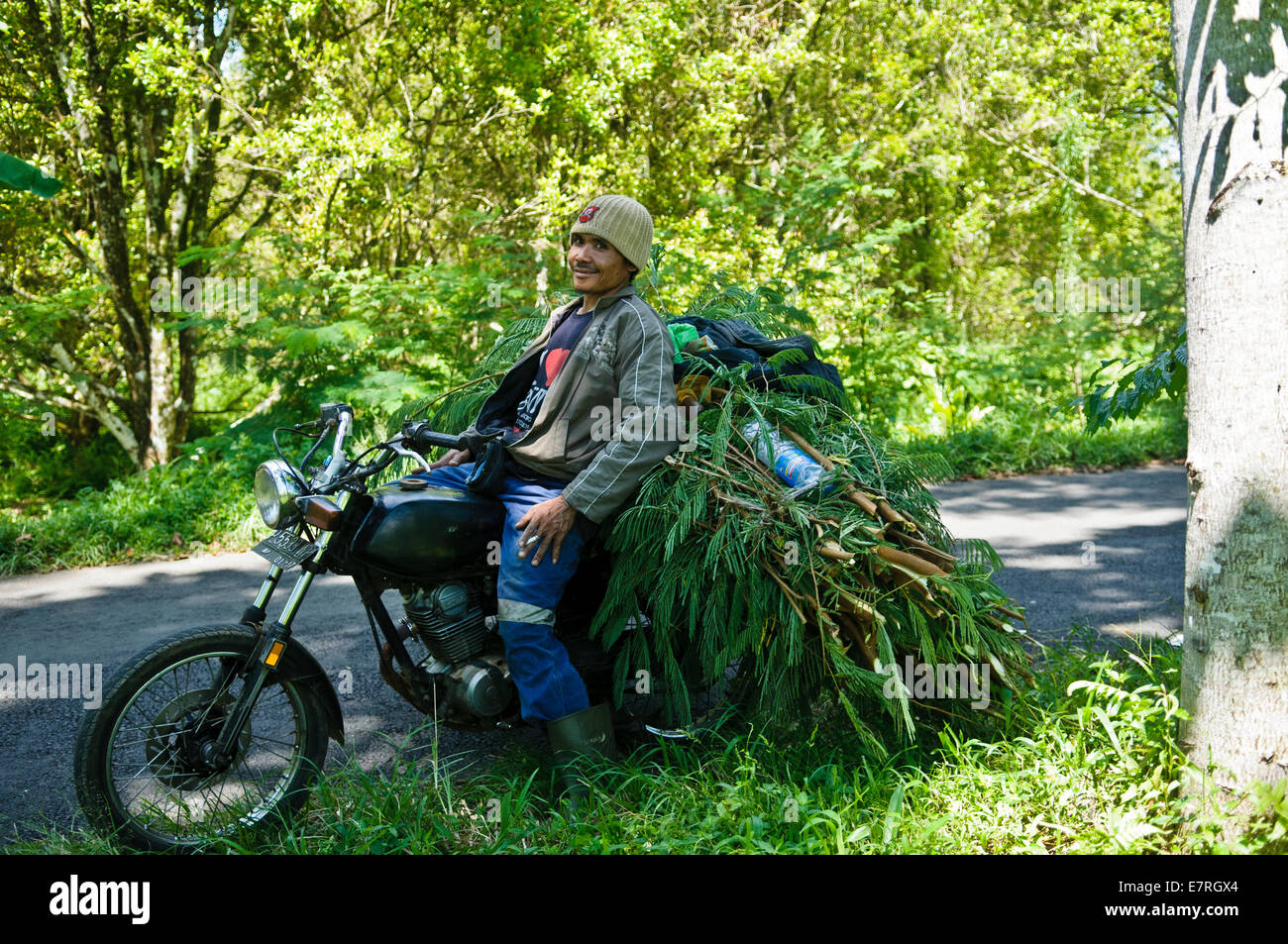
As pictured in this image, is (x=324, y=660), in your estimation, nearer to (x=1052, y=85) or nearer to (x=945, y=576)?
(x=945, y=576)

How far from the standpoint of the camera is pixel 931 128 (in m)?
15.2

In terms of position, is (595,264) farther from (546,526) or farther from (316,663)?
(316,663)

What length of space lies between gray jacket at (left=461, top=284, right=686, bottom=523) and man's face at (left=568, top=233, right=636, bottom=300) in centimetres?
6

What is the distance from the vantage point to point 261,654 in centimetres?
285

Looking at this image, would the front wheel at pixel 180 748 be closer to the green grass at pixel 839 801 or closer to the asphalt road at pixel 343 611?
the green grass at pixel 839 801

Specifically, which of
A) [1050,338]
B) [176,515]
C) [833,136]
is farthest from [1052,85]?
[176,515]

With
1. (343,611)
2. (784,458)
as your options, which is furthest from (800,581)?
(343,611)

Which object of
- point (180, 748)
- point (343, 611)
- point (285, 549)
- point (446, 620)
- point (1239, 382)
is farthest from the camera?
point (343, 611)

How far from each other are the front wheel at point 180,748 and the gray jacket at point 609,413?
104 centimetres

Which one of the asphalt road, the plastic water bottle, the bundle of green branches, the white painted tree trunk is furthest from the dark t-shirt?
the white painted tree trunk

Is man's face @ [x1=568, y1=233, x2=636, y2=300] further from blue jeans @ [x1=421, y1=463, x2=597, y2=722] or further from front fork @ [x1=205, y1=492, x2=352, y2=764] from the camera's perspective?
front fork @ [x1=205, y1=492, x2=352, y2=764]

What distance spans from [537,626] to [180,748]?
1.08 metres

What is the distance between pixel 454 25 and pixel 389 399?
622 cm

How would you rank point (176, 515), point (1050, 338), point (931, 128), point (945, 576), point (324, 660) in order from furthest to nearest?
point (931, 128) < point (1050, 338) < point (176, 515) < point (324, 660) < point (945, 576)
